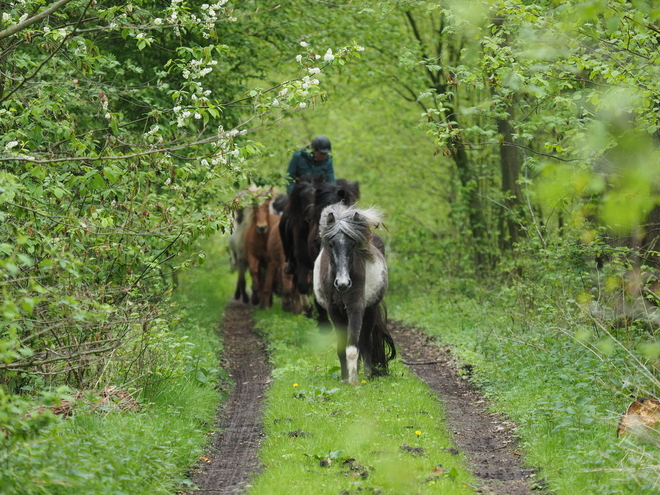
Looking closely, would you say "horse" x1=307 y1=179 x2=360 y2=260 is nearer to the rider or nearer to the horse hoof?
the rider

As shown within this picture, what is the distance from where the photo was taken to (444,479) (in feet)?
20.4

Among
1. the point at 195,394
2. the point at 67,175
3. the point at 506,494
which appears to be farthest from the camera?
the point at 195,394

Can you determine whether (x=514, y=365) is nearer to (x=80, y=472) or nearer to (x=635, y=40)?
(x=635, y=40)

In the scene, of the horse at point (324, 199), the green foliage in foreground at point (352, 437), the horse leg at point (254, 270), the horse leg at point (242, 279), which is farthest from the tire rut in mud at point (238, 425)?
the horse leg at point (242, 279)

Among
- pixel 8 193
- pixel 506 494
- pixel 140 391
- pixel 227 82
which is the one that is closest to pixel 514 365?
pixel 506 494

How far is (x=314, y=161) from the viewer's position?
1499 centimetres

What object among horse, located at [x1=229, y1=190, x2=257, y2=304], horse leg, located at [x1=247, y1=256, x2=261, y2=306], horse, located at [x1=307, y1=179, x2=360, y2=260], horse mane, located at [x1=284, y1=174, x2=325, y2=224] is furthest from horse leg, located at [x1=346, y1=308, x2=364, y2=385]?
horse, located at [x1=229, y1=190, x2=257, y2=304]

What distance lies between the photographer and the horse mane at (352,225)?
9.43 m

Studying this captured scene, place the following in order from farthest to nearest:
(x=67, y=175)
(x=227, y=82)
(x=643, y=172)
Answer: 1. (x=227, y=82)
2. (x=67, y=175)
3. (x=643, y=172)

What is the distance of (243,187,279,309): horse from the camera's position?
1741 centimetres

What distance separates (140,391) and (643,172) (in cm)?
526

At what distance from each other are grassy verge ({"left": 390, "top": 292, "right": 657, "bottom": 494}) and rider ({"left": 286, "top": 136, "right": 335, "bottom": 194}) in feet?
13.5

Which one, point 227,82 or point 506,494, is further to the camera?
point 227,82

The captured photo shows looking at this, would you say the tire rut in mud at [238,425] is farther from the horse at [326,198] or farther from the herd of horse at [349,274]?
the horse at [326,198]
